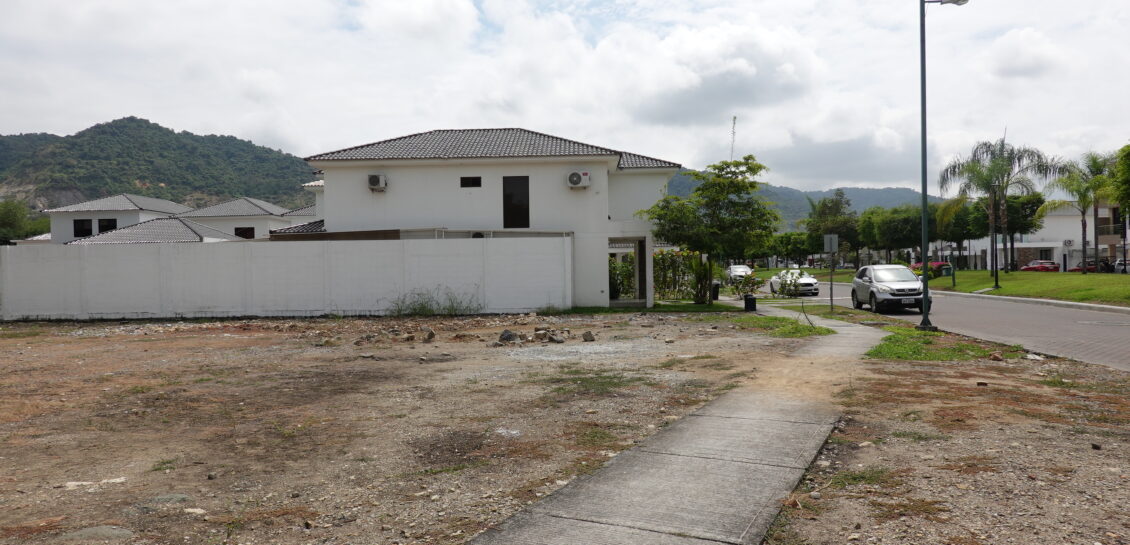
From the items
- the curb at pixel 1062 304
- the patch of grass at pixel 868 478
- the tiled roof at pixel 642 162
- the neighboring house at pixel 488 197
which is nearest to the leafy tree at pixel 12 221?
the neighboring house at pixel 488 197

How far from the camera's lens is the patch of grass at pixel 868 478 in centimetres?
467

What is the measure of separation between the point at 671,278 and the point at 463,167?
376 inches

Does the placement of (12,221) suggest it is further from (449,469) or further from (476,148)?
(449,469)

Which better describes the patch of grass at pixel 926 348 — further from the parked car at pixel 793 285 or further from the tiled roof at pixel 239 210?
the tiled roof at pixel 239 210

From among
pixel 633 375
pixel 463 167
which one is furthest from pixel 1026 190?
pixel 633 375

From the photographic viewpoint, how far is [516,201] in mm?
25203

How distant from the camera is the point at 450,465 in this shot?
5.33 meters

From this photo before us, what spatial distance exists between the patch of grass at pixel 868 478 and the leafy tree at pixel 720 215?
18476 mm

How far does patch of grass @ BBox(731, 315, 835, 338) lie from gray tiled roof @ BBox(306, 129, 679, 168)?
27.6 ft

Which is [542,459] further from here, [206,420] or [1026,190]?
[1026,190]

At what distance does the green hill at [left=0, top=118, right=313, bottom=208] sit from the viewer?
75562 millimetres

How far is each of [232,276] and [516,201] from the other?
32.7 feet

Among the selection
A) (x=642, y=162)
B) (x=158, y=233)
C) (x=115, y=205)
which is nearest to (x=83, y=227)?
(x=115, y=205)

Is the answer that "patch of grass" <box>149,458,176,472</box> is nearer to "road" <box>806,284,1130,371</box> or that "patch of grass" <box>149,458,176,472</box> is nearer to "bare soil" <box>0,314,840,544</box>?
"bare soil" <box>0,314,840,544</box>
